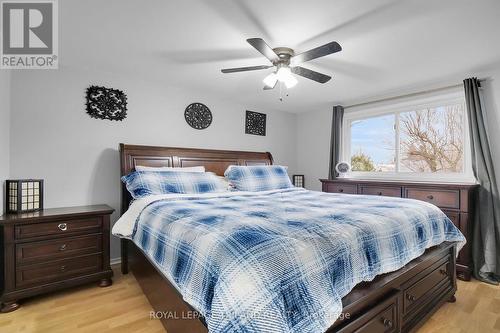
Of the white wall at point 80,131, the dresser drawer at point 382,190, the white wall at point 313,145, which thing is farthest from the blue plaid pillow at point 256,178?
the white wall at point 313,145

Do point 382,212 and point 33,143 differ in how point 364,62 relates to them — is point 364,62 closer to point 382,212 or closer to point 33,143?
point 382,212

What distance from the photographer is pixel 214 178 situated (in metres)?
2.95

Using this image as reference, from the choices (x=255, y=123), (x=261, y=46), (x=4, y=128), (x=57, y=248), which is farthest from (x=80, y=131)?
(x=255, y=123)

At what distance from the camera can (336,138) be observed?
405 cm

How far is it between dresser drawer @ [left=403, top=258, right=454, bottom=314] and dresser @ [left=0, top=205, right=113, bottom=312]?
2520 mm

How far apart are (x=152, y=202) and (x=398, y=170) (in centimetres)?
334

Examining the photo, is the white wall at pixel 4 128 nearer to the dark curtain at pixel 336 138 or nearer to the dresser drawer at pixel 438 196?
the dark curtain at pixel 336 138

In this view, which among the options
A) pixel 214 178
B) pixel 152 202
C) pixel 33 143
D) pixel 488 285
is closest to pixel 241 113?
pixel 214 178

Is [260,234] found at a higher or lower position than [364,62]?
lower

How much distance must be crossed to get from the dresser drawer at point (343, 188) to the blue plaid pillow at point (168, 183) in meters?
1.75

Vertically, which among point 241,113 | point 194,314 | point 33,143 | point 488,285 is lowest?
point 488,285

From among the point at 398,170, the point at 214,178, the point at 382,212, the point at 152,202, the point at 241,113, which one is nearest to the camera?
the point at 382,212

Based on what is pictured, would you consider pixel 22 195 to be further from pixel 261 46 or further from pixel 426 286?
pixel 426 286

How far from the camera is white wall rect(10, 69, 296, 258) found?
246 cm
